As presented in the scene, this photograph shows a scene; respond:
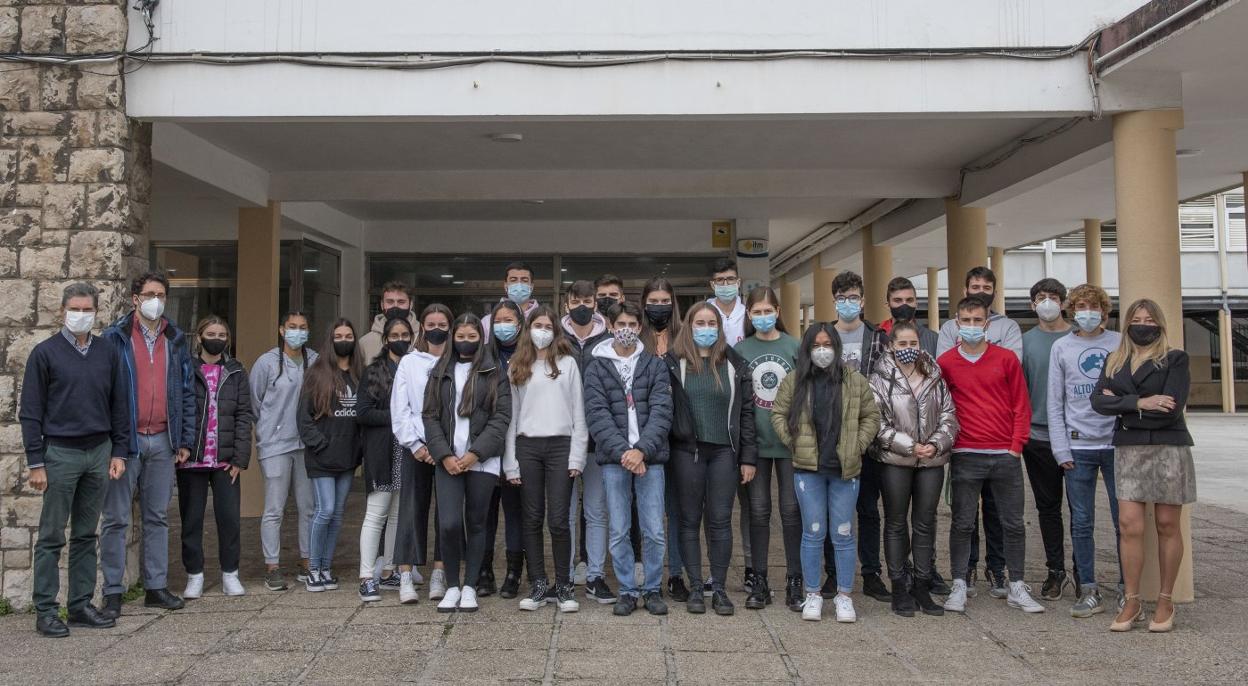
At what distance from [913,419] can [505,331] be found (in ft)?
8.07

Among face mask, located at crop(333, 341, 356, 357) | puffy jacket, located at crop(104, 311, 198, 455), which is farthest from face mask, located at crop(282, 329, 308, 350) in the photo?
puffy jacket, located at crop(104, 311, 198, 455)

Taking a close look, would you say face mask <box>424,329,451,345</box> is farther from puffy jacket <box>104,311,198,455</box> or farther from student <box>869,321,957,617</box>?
student <box>869,321,957,617</box>

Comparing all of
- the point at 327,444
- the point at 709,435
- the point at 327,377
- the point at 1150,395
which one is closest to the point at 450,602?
the point at 327,444

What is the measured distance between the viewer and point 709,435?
580cm

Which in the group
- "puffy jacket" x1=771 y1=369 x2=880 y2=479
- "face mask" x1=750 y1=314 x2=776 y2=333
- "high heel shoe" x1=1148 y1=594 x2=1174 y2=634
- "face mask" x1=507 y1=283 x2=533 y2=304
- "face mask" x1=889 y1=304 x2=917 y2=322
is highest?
"face mask" x1=507 y1=283 x2=533 y2=304

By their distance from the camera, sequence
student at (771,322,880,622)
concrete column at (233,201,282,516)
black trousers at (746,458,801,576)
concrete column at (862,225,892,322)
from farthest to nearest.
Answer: concrete column at (862,225,892,322) → concrete column at (233,201,282,516) → black trousers at (746,458,801,576) → student at (771,322,880,622)

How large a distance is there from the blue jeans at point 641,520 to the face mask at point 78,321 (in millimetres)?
2978

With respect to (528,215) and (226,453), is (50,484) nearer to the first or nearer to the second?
(226,453)

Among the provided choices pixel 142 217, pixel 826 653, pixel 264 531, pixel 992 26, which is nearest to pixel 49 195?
pixel 142 217

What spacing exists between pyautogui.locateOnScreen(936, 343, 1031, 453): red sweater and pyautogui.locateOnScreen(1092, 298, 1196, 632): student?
17.1 inches

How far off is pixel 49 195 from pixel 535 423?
3409 mm

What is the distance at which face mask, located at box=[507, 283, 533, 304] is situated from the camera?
6.82m

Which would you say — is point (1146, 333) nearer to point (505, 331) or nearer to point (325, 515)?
point (505, 331)

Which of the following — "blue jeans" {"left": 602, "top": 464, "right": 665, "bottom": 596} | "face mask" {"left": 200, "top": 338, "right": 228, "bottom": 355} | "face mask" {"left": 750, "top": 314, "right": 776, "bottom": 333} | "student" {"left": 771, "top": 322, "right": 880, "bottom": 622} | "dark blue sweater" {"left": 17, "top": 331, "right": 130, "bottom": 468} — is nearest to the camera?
"dark blue sweater" {"left": 17, "top": 331, "right": 130, "bottom": 468}
